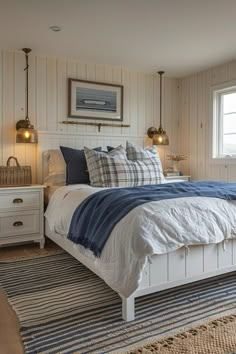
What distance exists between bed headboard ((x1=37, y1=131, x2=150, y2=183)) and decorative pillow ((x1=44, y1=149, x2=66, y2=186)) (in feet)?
0.33

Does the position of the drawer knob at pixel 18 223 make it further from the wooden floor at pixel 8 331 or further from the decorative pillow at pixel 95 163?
the wooden floor at pixel 8 331

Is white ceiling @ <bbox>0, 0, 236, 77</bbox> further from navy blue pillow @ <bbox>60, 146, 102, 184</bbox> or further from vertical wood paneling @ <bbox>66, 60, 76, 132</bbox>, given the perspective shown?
navy blue pillow @ <bbox>60, 146, 102, 184</bbox>

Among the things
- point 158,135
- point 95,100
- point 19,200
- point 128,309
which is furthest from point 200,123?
point 128,309

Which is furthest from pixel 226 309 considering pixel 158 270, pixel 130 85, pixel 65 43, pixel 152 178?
pixel 130 85

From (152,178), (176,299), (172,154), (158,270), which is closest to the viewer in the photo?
(158,270)

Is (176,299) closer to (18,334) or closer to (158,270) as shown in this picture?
(158,270)

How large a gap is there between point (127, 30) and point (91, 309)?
98.4 inches

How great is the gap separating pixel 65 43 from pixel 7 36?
1.93ft

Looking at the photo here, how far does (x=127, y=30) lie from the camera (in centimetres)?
302

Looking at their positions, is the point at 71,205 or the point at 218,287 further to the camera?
the point at 71,205

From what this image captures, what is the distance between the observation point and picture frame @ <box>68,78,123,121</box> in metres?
3.97

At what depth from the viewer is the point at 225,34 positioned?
310 centimetres

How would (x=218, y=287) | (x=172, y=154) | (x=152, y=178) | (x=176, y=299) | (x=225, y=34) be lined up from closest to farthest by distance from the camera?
(x=176, y=299)
(x=218, y=287)
(x=225, y=34)
(x=152, y=178)
(x=172, y=154)

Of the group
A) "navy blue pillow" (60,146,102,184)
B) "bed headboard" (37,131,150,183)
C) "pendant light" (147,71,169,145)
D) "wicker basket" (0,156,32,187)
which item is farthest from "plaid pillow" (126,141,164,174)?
"wicker basket" (0,156,32,187)
